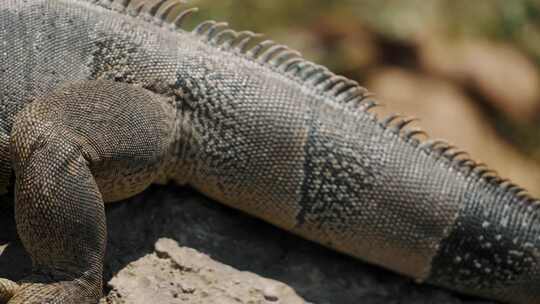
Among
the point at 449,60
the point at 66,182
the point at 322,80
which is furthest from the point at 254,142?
the point at 449,60

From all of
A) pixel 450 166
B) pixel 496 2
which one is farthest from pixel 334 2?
pixel 450 166

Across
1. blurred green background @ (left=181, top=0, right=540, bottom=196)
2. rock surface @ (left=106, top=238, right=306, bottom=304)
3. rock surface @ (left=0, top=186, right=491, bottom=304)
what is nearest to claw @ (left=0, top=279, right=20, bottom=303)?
rock surface @ (left=0, top=186, right=491, bottom=304)

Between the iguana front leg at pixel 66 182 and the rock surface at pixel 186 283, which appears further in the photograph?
the rock surface at pixel 186 283

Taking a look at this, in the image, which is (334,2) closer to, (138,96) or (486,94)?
(486,94)

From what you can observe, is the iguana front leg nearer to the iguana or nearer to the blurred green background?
the iguana

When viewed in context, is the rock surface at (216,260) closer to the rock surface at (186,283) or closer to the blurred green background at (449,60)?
the rock surface at (186,283)

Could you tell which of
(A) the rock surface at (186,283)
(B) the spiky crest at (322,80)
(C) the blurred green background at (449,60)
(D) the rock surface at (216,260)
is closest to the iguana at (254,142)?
(B) the spiky crest at (322,80)

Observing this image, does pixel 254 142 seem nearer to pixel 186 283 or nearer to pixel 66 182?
pixel 186 283
